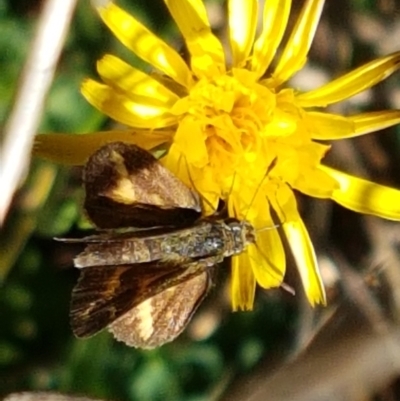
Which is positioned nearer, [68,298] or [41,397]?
[41,397]

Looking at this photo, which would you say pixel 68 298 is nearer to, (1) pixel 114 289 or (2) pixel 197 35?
(1) pixel 114 289

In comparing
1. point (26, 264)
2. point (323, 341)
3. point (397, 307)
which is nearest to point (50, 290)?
point (26, 264)

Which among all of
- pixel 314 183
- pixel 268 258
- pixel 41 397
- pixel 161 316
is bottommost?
pixel 41 397

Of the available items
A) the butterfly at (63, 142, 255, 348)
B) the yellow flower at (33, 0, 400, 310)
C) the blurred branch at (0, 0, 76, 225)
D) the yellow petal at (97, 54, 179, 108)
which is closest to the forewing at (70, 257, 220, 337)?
the butterfly at (63, 142, 255, 348)

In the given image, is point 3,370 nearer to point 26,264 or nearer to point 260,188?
point 26,264

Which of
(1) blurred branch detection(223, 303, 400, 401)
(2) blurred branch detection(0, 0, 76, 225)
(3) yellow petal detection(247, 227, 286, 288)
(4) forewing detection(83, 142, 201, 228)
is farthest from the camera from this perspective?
(1) blurred branch detection(223, 303, 400, 401)

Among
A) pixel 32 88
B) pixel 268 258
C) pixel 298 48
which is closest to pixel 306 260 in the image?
pixel 268 258

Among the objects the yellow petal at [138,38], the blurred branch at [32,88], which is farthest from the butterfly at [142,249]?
the blurred branch at [32,88]

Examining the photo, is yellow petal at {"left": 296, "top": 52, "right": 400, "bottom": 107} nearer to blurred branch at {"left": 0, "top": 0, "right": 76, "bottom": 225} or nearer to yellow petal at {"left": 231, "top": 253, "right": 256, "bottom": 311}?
yellow petal at {"left": 231, "top": 253, "right": 256, "bottom": 311}
